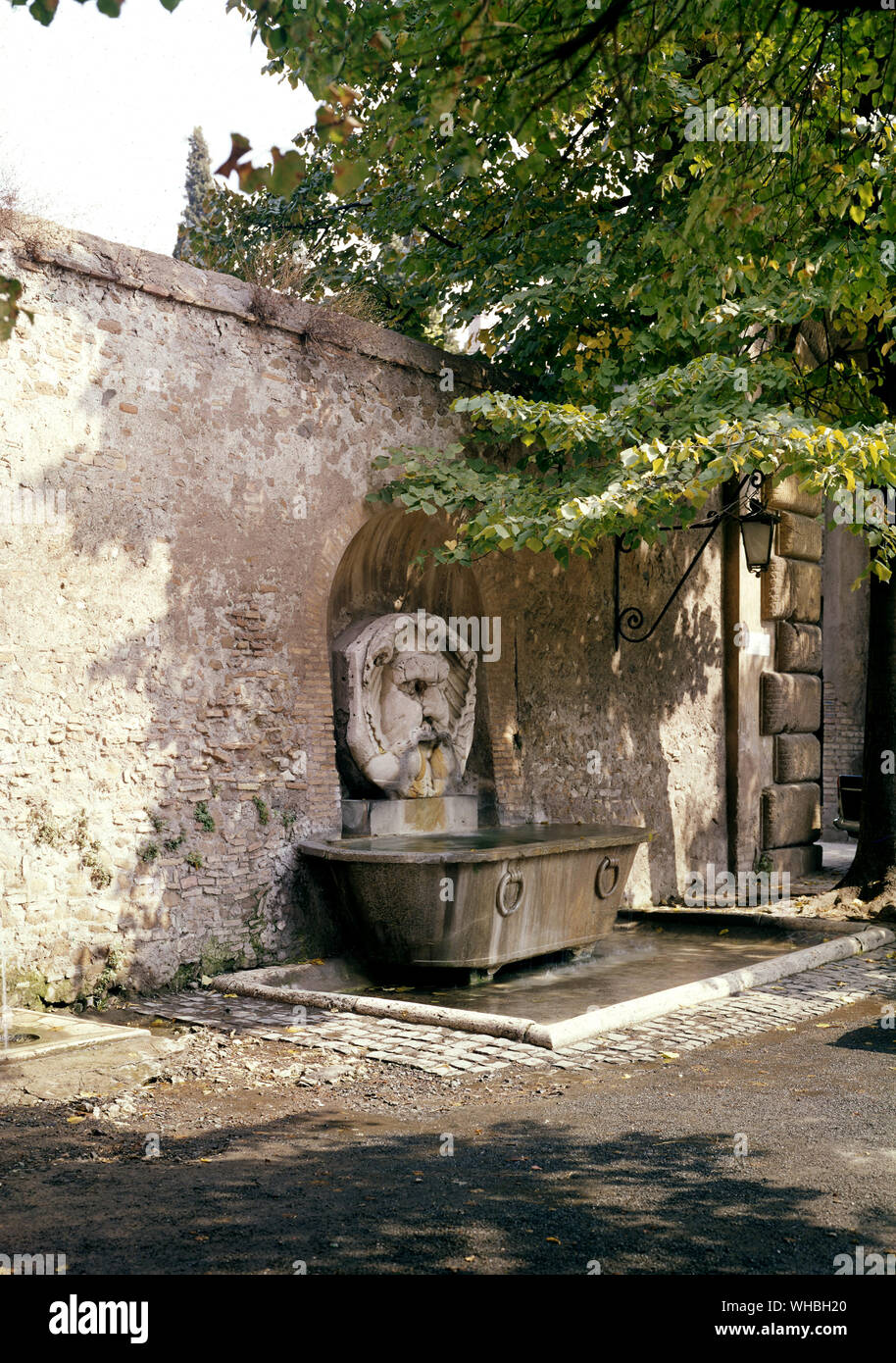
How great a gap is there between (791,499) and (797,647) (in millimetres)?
1530

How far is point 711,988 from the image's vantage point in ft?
24.8

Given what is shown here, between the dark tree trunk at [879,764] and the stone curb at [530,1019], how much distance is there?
2.45 meters

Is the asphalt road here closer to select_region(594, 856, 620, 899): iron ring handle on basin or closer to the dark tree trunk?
select_region(594, 856, 620, 899): iron ring handle on basin

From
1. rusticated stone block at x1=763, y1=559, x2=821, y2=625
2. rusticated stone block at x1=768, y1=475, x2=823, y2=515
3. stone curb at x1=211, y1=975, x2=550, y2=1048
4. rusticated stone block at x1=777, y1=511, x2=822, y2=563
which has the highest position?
rusticated stone block at x1=768, y1=475, x2=823, y2=515

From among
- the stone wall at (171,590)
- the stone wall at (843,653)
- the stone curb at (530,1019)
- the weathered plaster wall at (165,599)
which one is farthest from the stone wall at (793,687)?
the weathered plaster wall at (165,599)

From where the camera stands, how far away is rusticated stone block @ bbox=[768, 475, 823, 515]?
13.1 meters

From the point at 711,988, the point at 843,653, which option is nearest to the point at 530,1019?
the point at 711,988

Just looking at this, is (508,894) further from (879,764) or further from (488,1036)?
(879,764)

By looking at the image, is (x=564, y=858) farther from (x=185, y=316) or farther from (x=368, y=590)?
(x=185, y=316)

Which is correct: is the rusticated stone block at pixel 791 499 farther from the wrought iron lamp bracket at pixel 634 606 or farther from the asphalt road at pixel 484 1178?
the asphalt road at pixel 484 1178

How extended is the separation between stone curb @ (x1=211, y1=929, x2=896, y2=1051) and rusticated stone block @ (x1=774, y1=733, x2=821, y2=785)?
5.33m

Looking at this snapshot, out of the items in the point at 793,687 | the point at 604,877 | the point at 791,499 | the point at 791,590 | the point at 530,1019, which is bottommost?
the point at 530,1019

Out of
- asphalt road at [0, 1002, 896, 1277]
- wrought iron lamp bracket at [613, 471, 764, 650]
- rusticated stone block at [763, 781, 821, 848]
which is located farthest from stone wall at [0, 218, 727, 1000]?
rusticated stone block at [763, 781, 821, 848]

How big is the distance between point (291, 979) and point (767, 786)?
280 inches
